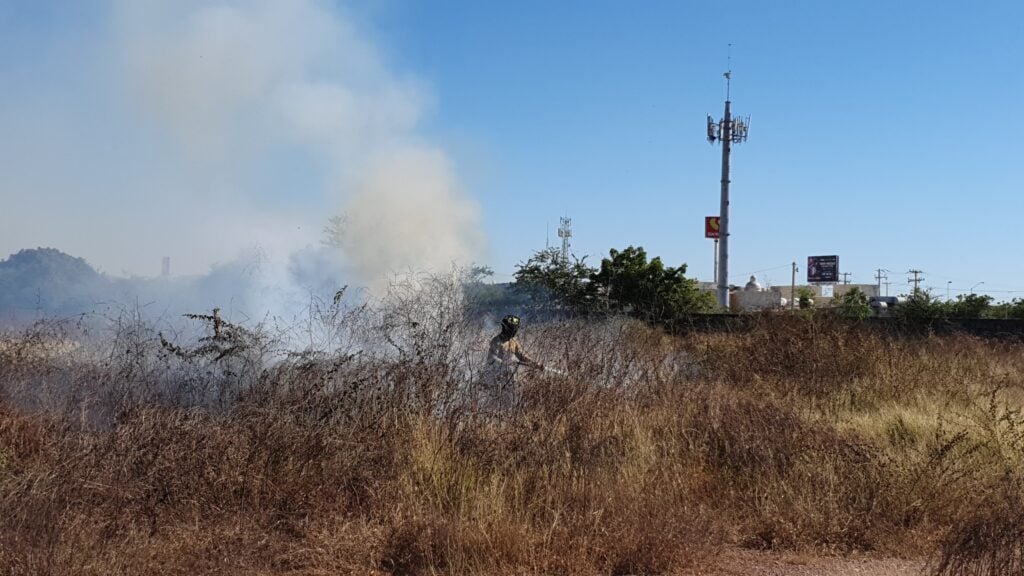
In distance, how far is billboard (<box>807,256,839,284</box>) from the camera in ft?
275

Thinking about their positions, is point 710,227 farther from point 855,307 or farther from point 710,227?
point 855,307

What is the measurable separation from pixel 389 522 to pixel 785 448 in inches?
128

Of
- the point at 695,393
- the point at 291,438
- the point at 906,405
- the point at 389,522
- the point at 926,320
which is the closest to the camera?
the point at 389,522

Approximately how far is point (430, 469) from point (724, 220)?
35745 mm

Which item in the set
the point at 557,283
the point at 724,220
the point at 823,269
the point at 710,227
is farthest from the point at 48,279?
the point at 823,269

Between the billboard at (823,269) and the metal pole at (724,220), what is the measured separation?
46.1m

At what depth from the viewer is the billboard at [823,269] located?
83.9 metres

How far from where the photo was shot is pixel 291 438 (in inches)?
238

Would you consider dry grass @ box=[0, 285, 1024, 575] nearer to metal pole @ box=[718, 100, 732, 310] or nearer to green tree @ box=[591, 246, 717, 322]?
green tree @ box=[591, 246, 717, 322]

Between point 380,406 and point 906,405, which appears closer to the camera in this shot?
point 380,406

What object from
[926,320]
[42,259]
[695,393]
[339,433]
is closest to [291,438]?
[339,433]

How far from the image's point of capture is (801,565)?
17.4 feet

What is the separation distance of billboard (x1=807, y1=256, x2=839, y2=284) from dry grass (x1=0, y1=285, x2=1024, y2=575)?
79.5 m

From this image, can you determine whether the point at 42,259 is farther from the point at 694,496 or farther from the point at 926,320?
the point at 926,320
